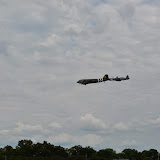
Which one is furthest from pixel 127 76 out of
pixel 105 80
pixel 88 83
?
pixel 88 83

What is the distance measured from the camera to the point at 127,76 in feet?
327

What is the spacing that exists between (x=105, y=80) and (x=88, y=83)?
7798 mm

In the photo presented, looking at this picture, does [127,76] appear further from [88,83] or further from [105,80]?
[88,83]

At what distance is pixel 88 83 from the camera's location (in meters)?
108

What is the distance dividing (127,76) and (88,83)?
42.2 ft

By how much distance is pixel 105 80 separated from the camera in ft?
332

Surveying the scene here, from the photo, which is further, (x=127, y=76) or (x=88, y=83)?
(x=88, y=83)

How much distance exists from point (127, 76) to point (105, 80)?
5886mm
